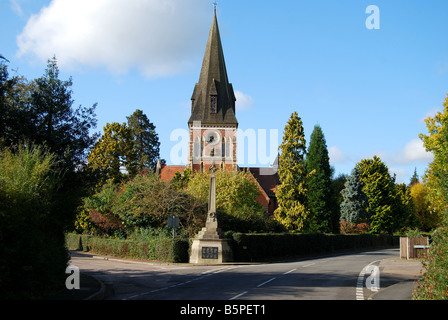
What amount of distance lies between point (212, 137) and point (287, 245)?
4306 cm

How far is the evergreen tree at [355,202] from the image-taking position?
215 feet

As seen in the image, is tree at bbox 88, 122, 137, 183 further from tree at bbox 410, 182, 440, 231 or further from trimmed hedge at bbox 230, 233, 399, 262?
tree at bbox 410, 182, 440, 231

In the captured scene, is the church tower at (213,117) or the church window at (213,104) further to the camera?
the church window at (213,104)

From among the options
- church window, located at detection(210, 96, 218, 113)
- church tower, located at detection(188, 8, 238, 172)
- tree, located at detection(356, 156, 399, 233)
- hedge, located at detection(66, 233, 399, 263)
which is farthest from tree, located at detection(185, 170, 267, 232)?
church window, located at detection(210, 96, 218, 113)

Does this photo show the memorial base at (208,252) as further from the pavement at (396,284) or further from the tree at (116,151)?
the tree at (116,151)

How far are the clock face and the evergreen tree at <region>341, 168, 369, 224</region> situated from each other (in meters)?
22.8

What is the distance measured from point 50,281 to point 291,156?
34.0 meters

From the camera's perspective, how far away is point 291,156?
4500 centimetres

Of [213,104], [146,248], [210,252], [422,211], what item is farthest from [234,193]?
[422,211]

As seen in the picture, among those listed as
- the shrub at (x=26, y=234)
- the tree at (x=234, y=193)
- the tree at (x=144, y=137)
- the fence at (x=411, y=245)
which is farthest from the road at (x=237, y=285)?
the tree at (x=144, y=137)

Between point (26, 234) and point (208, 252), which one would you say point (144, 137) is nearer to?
point (208, 252)

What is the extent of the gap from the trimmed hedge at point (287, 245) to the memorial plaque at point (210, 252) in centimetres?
188
